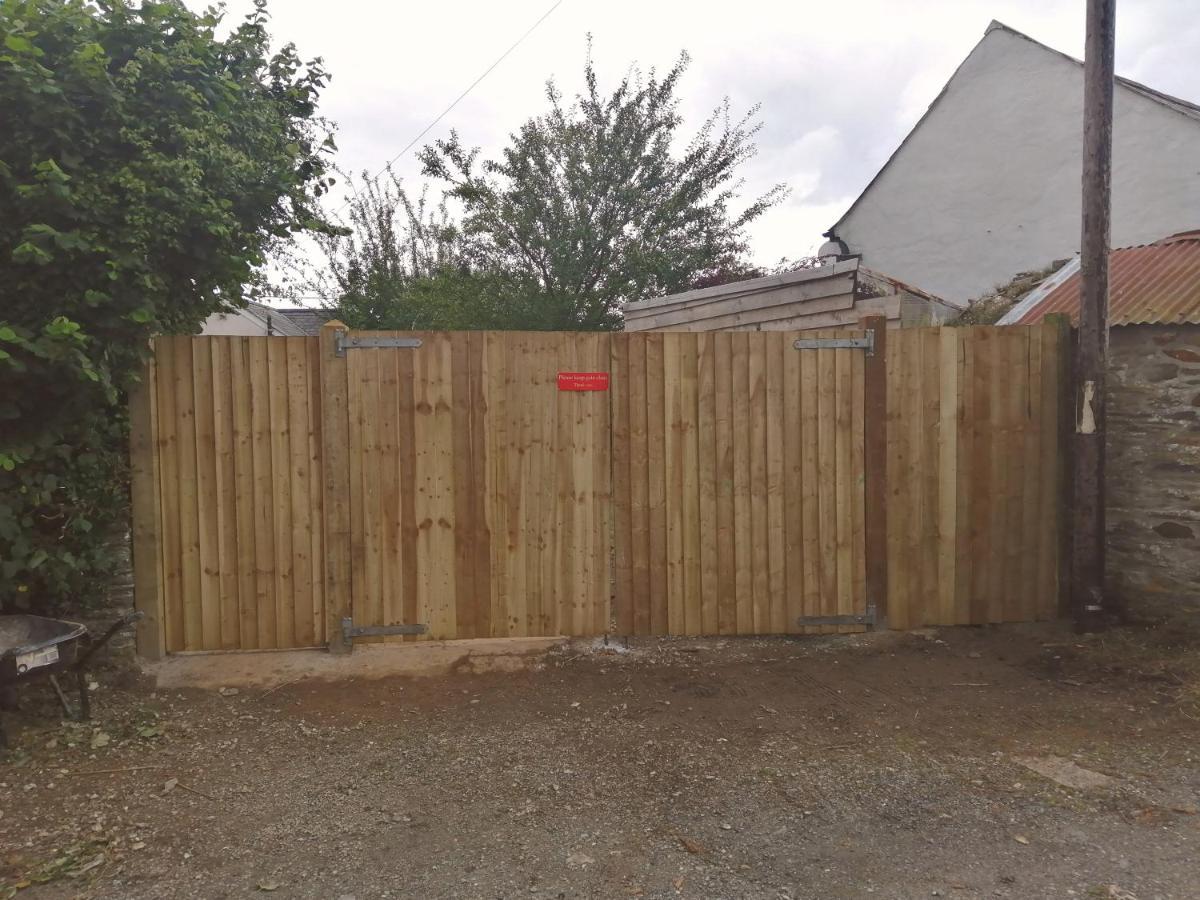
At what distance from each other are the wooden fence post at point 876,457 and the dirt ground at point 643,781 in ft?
1.89

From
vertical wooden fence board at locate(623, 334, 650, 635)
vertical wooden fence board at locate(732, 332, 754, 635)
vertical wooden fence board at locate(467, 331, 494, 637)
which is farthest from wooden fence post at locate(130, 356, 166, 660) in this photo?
vertical wooden fence board at locate(732, 332, 754, 635)

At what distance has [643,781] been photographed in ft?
11.3

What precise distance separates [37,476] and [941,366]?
5224mm

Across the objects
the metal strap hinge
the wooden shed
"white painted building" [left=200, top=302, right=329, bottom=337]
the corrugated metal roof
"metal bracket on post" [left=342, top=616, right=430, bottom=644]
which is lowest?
"metal bracket on post" [left=342, top=616, right=430, bottom=644]

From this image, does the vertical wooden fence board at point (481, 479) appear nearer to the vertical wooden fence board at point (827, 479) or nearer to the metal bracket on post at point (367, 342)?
the metal bracket on post at point (367, 342)

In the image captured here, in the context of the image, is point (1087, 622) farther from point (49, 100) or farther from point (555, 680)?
point (49, 100)

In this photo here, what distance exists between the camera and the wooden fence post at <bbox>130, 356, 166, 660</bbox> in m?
4.61

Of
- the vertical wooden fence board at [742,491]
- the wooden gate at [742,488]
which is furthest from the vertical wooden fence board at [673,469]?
the vertical wooden fence board at [742,491]

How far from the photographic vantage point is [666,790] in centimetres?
337

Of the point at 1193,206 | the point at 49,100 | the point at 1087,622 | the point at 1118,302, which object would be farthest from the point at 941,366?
the point at 1193,206

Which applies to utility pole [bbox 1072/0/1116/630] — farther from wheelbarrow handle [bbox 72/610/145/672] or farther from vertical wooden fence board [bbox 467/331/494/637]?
wheelbarrow handle [bbox 72/610/145/672]

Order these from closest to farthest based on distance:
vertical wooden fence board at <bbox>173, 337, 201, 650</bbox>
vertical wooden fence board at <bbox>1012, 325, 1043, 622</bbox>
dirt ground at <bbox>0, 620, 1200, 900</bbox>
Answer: dirt ground at <bbox>0, 620, 1200, 900</bbox>
vertical wooden fence board at <bbox>173, 337, 201, 650</bbox>
vertical wooden fence board at <bbox>1012, 325, 1043, 622</bbox>

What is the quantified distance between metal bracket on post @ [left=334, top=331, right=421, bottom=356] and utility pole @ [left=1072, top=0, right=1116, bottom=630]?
4182 mm

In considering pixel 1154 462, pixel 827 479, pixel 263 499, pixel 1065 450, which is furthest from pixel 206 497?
pixel 1154 462
